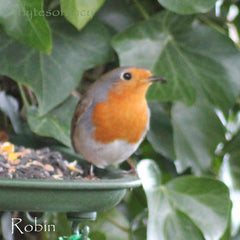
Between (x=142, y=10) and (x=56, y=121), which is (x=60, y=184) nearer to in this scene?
(x=56, y=121)

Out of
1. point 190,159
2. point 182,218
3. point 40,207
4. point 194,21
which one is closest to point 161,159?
point 190,159

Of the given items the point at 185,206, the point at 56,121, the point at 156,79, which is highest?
the point at 156,79

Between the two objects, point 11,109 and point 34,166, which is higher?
point 34,166

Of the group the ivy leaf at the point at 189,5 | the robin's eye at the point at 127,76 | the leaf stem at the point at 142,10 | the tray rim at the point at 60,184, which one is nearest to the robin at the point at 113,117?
the robin's eye at the point at 127,76

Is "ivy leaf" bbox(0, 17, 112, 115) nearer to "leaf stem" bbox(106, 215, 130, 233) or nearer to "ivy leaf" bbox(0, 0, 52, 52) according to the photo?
"ivy leaf" bbox(0, 0, 52, 52)

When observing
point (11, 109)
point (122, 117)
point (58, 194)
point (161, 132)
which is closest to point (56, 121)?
point (11, 109)

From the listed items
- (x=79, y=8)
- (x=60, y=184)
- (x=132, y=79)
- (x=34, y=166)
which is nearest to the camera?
(x=60, y=184)

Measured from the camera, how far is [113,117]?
1.61 meters

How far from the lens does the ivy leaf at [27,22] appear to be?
142cm

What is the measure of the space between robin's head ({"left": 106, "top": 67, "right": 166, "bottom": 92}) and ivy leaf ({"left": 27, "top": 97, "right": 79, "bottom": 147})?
22 centimetres

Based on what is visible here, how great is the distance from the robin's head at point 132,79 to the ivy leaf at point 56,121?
0.72 feet

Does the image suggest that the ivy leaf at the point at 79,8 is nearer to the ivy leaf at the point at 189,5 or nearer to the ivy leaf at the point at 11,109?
the ivy leaf at the point at 189,5

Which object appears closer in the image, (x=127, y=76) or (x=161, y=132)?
(x=127, y=76)

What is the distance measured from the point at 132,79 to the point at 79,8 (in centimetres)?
25
